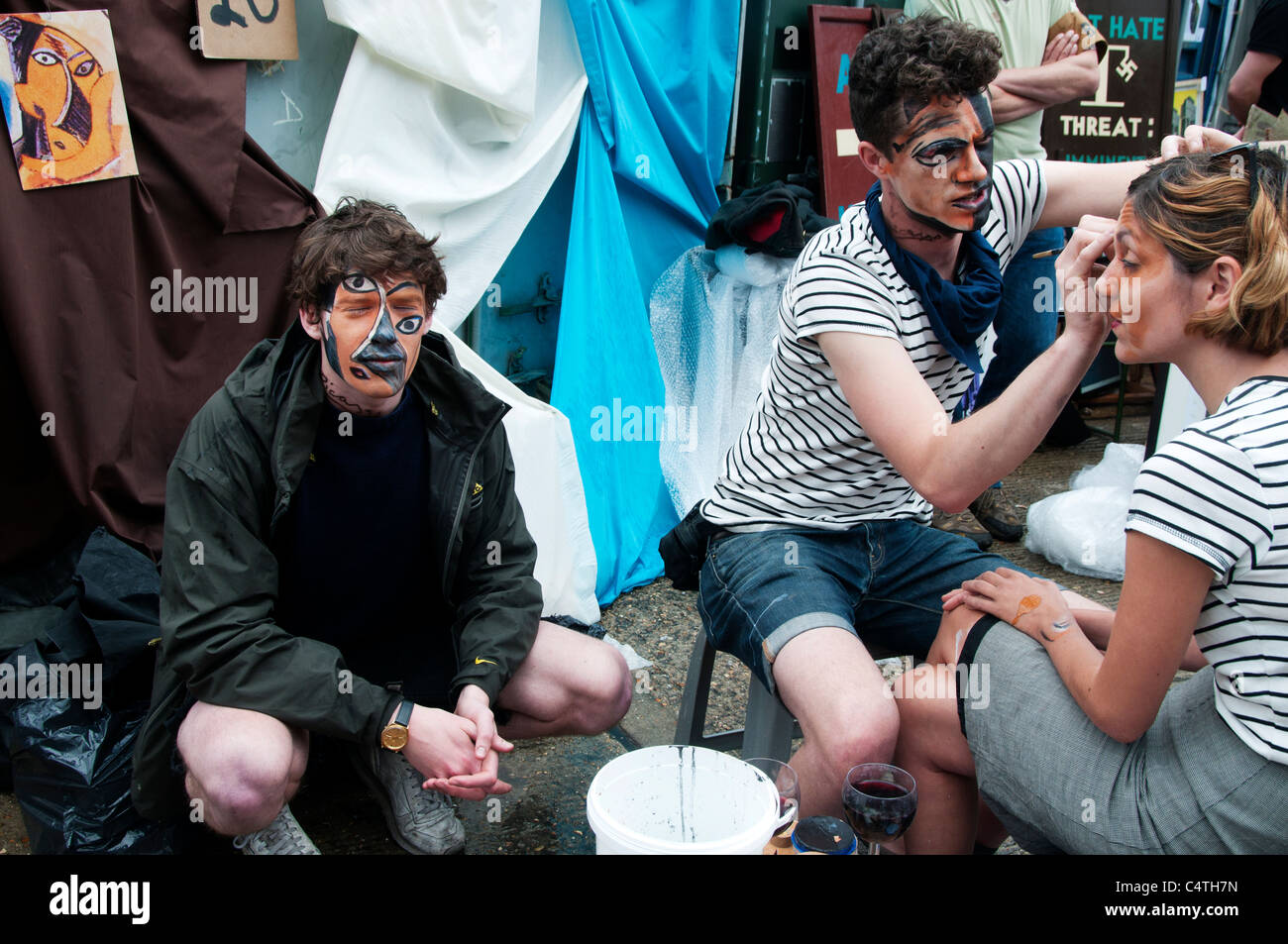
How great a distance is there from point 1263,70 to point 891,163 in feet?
10.3

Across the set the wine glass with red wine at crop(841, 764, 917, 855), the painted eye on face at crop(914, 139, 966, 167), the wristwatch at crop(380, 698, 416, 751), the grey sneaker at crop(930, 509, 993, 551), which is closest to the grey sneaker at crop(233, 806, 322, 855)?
the wristwatch at crop(380, 698, 416, 751)

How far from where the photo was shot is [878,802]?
64.7 inches

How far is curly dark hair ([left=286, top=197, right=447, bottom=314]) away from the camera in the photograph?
229 centimetres

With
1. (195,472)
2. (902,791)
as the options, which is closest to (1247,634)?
(902,791)

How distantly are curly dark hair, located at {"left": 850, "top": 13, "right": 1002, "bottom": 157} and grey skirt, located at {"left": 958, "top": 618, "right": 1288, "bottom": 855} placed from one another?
1101 millimetres

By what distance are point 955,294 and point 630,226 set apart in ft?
6.68

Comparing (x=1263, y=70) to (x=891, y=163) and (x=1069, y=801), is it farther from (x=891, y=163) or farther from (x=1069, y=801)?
(x=1069, y=801)

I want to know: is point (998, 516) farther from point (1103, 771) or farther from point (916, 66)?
point (1103, 771)

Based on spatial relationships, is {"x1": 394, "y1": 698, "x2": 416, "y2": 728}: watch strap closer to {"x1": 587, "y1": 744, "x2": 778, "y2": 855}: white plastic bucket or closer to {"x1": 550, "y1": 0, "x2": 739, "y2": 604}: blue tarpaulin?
{"x1": 587, "y1": 744, "x2": 778, "y2": 855}: white plastic bucket

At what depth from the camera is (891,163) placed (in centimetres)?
226

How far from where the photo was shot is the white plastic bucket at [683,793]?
65.7 inches

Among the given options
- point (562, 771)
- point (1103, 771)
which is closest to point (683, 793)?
point (1103, 771)

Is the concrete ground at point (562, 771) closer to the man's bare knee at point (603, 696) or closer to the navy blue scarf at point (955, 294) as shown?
the man's bare knee at point (603, 696)

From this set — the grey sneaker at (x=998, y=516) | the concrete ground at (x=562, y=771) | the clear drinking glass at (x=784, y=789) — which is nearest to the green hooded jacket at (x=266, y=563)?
the concrete ground at (x=562, y=771)
